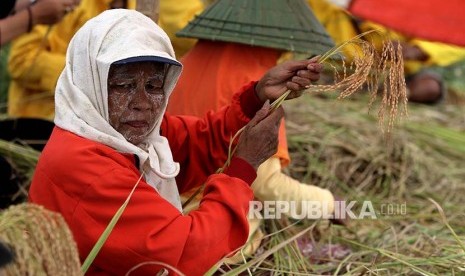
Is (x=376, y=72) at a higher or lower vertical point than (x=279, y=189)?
higher

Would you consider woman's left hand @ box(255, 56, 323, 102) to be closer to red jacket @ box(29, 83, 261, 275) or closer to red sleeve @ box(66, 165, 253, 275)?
red jacket @ box(29, 83, 261, 275)

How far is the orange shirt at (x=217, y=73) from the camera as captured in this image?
3.10m

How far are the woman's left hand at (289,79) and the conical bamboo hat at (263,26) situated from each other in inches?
18.8

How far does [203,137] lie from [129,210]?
68 cm

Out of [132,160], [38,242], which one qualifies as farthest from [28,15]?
[38,242]

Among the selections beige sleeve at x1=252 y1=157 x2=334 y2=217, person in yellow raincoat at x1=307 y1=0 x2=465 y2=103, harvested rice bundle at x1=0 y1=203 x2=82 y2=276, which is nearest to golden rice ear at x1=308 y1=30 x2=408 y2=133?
beige sleeve at x1=252 y1=157 x2=334 y2=217

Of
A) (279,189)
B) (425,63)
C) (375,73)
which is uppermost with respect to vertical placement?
(375,73)

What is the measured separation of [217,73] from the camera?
311 cm

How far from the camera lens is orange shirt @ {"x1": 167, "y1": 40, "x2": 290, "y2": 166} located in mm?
3102

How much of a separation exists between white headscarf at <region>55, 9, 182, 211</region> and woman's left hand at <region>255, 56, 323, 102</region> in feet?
1.10

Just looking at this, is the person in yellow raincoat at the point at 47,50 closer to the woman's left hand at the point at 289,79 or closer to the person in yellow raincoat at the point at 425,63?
the woman's left hand at the point at 289,79

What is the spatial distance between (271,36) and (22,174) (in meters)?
1.33

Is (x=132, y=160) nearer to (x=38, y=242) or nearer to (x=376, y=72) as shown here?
(x=38, y=242)

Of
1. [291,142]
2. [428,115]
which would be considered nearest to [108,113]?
[291,142]
